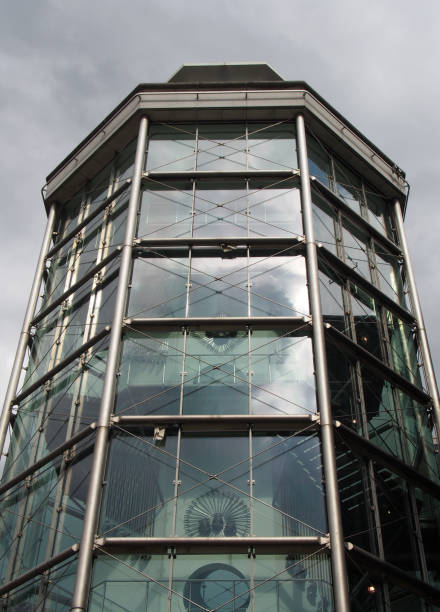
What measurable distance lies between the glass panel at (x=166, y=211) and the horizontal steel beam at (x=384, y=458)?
6777 millimetres

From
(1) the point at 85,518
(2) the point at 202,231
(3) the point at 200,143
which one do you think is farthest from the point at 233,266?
(1) the point at 85,518

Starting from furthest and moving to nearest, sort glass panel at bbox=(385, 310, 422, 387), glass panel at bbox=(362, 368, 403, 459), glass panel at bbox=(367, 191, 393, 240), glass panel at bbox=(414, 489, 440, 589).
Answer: glass panel at bbox=(367, 191, 393, 240), glass panel at bbox=(385, 310, 422, 387), glass panel at bbox=(362, 368, 403, 459), glass panel at bbox=(414, 489, 440, 589)

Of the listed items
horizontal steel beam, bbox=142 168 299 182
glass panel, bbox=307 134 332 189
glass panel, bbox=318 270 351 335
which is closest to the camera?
glass panel, bbox=318 270 351 335

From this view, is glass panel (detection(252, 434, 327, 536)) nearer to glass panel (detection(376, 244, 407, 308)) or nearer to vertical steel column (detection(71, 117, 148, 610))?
vertical steel column (detection(71, 117, 148, 610))

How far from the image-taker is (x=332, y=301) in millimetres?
18797

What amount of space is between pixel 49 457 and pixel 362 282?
895 cm

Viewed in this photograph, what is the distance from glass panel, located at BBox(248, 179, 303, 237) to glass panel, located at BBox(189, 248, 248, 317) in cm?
103

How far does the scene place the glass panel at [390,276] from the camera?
21.6 meters

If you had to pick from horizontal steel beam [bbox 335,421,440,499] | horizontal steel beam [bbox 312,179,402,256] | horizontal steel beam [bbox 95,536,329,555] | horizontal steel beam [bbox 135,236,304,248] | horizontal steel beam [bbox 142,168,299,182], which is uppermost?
horizontal steel beam [bbox 142,168,299,182]

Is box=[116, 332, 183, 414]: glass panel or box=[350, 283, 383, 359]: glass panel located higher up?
box=[350, 283, 383, 359]: glass panel

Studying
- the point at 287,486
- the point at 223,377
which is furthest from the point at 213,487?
the point at 223,377

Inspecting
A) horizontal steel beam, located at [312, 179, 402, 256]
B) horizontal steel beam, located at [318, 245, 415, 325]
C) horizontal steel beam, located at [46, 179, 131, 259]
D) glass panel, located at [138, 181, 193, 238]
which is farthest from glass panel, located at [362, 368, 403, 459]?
horizontal steel beam, located at [46, 179, 131, 259]

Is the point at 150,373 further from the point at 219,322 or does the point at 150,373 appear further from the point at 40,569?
the point at 40,569

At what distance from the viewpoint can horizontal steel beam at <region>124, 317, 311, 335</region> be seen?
17734mm
